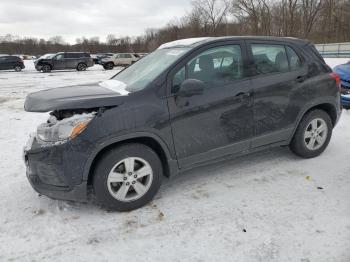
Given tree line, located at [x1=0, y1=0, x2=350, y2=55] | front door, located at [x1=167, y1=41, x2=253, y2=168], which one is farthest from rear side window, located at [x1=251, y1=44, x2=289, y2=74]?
tree line, located at [x1=0, y1=0, x2=350, y2=55]

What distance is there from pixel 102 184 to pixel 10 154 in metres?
2.69

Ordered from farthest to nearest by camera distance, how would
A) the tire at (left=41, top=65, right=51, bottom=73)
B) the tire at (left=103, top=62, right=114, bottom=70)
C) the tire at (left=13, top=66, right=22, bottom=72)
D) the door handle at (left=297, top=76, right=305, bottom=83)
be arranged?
1. the tire at (left=103, top=62, right=114, bottom=70)
2. the tire at (left=13, top=66, right=22, bottom=72)
3. the tire at (left=41, top=65, right=51, bottom=73)
4. the door handle at (left=297, top=76, right=305, bottom=83)

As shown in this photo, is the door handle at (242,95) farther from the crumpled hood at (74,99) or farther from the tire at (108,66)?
the tire at (108,66)

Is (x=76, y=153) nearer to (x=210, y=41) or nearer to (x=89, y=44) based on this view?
(x=210, y=41)

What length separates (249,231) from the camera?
314cm

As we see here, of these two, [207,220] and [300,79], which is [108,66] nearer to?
[300,79]

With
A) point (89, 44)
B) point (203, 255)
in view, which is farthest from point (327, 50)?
point (89, 44)

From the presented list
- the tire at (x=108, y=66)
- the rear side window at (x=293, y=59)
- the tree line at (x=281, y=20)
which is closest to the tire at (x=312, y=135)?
the rear side window at (x=293, y=59)

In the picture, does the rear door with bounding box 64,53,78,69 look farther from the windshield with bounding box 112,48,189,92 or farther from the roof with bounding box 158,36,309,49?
the roof with bounding box 158,36,309,49

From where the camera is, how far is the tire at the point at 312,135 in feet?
15.3

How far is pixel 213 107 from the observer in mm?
3840

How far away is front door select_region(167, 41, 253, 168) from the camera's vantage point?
369 cm

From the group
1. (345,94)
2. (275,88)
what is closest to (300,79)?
(275,88)

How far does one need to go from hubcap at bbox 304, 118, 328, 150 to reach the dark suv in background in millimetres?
25526
